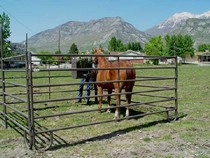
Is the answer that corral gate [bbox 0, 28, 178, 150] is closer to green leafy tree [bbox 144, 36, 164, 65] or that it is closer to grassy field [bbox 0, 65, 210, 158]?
grassy field [bbox 0, 65, 210, 158]

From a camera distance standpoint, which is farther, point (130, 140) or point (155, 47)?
point (155, 47)

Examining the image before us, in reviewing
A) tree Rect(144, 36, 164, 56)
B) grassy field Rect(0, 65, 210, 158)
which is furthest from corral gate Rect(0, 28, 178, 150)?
tree Rect(144, 36, 164, 56)

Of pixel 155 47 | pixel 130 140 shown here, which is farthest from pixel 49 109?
pixel 155 47

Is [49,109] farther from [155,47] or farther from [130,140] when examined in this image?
[155,47]

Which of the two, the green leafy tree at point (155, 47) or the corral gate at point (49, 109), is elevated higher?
the green leafy tree at point (155, 47)

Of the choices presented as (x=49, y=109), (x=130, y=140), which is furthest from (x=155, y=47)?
(x=130, y=140)

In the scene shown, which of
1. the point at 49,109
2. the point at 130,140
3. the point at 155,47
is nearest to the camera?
the point at 130,140

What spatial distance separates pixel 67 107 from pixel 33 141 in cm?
442

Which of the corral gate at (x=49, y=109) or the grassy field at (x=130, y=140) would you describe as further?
the corral gate at (x=49, y=109)

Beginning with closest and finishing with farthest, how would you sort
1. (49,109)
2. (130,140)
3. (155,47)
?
1. (130,140)
2. (49,109)
3. (155,47)

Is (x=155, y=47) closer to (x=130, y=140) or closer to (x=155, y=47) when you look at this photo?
(x=155, y=47)

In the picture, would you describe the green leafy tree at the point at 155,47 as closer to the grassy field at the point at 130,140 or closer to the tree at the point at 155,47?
the tree at the point at 155,47

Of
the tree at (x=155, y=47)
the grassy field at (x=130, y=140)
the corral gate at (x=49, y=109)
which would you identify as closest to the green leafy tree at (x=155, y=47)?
the tree at (x=155, y=47)

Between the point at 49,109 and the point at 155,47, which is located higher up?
the point at 155,47
